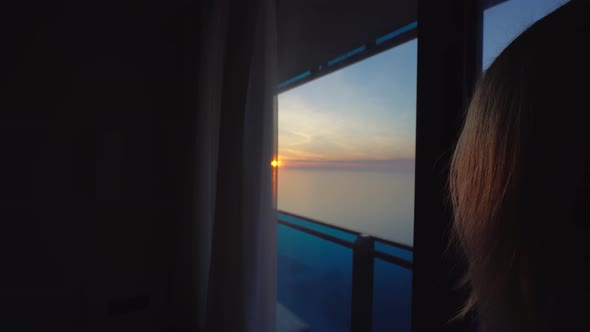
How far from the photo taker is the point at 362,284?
4.41ft

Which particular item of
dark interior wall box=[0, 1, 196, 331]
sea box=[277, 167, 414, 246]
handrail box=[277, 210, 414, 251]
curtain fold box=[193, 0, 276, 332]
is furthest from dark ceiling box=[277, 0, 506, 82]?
handrail box=[277, 210, 414, 251]

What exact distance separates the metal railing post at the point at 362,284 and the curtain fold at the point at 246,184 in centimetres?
48

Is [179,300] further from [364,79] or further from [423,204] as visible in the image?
[364,79]

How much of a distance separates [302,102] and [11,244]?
2.17 meters

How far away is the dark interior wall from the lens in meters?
1.40

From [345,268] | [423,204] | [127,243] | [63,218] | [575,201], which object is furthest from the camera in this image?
[345,268]

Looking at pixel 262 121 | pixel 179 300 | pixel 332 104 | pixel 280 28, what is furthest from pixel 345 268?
pixel 280 28

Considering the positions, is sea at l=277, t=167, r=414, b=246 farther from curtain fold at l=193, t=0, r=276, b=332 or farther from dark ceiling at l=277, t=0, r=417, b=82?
dark ceiling at l=277, t=0, r=417, b=82

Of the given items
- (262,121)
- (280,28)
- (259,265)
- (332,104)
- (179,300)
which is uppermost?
(280,28)

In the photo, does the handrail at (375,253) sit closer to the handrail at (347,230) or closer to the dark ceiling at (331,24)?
the handrail at (347,230)

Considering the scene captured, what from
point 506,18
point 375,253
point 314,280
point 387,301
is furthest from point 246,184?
point 314,280

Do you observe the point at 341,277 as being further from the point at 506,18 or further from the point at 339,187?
the point at 506,18

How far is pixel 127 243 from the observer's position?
1.68m

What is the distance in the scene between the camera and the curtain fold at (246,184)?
1.08 m
